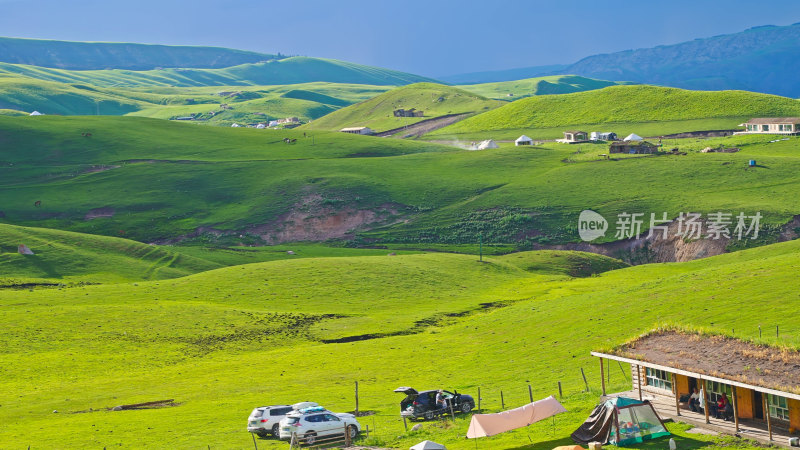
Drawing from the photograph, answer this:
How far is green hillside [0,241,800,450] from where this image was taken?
52.7m

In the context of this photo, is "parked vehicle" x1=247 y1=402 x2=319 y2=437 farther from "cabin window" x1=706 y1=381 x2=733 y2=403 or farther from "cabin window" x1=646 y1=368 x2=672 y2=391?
"cabin window" x1=706 y1=381 x2=733 y2=403

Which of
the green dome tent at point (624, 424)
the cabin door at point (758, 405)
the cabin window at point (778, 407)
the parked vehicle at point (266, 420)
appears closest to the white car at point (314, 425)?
the parked vehicle at point (266, 420)

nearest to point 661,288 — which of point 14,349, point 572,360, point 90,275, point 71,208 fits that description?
point 572,360

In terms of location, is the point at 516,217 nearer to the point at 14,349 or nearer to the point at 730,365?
the point at 14,349

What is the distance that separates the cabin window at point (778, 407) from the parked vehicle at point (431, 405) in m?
17.8

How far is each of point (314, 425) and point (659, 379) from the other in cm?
1852

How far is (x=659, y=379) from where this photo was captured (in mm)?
44562

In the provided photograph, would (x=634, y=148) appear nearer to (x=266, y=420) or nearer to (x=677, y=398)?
(x=677, y=398)

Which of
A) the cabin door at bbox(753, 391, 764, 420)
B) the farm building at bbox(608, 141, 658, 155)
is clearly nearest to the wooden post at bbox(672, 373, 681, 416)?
the cabin door at bbox(753, 391, 764, 420)

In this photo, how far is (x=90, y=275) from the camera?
120 metres

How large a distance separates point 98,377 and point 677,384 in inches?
1899

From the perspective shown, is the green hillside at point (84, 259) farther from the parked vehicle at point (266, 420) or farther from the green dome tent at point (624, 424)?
the green dome tent at point (624, 424)

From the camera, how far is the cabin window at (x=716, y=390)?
4038cm

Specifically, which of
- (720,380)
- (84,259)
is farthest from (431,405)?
(84,259)
